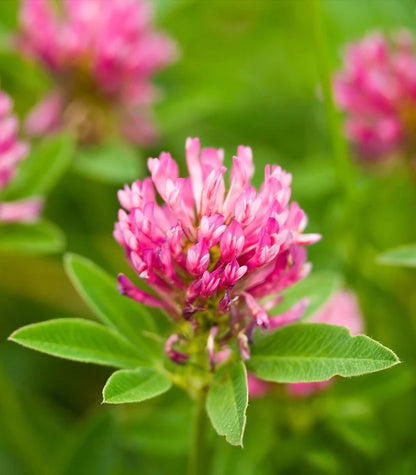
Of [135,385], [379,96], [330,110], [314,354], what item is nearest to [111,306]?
[135,385]

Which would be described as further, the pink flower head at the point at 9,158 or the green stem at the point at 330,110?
the green stem at the point at 330,110

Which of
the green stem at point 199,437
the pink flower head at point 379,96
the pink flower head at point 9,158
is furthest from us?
the pink flower head at point 379,96

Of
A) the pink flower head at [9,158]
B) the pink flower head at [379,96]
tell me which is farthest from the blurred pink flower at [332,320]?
the pink flower head at [9,158]

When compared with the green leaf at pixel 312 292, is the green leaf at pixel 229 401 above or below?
below

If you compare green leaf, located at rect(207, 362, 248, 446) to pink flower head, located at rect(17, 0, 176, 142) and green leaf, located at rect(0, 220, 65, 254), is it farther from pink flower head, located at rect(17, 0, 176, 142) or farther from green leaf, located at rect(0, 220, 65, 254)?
pink flower head, located at rect(17, 0, 176, 142)

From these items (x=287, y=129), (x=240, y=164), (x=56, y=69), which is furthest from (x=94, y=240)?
(x=240, y=164)

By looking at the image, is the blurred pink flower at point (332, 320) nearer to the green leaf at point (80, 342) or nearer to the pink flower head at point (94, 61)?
the green leaf at point (80, 342)

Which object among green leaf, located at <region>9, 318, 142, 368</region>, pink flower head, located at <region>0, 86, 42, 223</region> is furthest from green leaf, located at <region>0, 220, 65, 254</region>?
green leaf, located at <region>9, 318, 142, 368</region>
